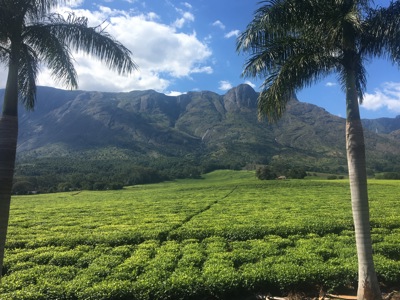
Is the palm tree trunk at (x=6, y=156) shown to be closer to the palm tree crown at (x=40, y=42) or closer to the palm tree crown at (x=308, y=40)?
the palm tree crown at (x=40, y=42)

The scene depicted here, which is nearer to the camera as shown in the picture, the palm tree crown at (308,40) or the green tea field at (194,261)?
the palm tree crown at (308,40)

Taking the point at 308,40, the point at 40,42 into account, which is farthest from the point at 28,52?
the point at 308,40

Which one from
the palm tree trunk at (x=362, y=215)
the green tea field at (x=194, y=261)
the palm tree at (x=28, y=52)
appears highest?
the palm tree at (x=28, y=52)

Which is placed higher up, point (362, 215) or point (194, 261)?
point (362, 215)

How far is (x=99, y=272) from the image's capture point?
42.0ft

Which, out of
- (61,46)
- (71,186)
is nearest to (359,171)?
(61,46)

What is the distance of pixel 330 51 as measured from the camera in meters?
9.57

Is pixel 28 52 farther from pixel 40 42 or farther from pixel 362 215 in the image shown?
pixel 362 215

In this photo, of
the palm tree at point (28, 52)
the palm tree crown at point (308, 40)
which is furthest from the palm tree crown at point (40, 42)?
the palm tree crown at point (308, 40)

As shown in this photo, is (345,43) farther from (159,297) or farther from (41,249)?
(41,249)

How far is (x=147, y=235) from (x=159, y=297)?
9.11m

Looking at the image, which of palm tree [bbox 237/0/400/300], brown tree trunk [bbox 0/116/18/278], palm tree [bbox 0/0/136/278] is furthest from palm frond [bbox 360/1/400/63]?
brown tree trunk [bbox 0/116/18/278]

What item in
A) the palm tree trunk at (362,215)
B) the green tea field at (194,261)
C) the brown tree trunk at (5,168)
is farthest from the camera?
the green tea field at (194,261)

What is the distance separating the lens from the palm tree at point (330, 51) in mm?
8555
